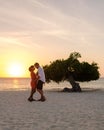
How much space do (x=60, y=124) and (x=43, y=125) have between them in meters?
0.64

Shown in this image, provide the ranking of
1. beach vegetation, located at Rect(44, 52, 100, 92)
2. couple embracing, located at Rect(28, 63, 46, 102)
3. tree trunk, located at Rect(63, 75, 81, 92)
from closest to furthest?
couple embracing, located at Rect(28, 63, 46, 102) < tree trunk, located at Rect(63, 75, 81, 92) < beach vegetation, located at Rect(44, 52, 100, 92)

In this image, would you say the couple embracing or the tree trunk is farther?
the tree trunk

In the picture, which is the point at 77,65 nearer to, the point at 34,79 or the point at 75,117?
the point at 34,79

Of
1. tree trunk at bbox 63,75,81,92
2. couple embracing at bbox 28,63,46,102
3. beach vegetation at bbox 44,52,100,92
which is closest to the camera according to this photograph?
couple embracing at bbox 28,63,46,102

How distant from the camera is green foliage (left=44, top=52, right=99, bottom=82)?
5509 cm

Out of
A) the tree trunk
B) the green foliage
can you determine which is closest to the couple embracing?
the tree trunk

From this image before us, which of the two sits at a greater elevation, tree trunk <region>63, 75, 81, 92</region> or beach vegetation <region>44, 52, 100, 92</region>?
beach vegetation <region>44, 52, 100, 92</region>

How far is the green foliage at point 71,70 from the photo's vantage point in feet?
181

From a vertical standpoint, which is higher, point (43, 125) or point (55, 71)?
point (55, 71)

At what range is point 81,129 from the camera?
13.7 m

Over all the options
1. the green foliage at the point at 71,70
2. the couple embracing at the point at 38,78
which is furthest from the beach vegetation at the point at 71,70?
the couple embracing at the point at 38,78

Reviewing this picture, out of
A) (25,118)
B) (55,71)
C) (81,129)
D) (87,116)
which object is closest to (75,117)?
(87,116)

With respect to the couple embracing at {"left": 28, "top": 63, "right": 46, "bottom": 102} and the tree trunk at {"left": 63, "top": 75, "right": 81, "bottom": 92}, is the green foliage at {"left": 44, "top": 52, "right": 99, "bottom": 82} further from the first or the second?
the couple embracing at {"left": 28, "top": 63, "right": 46, "bottom": 102}

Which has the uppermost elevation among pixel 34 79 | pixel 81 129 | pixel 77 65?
pixel 77 65
